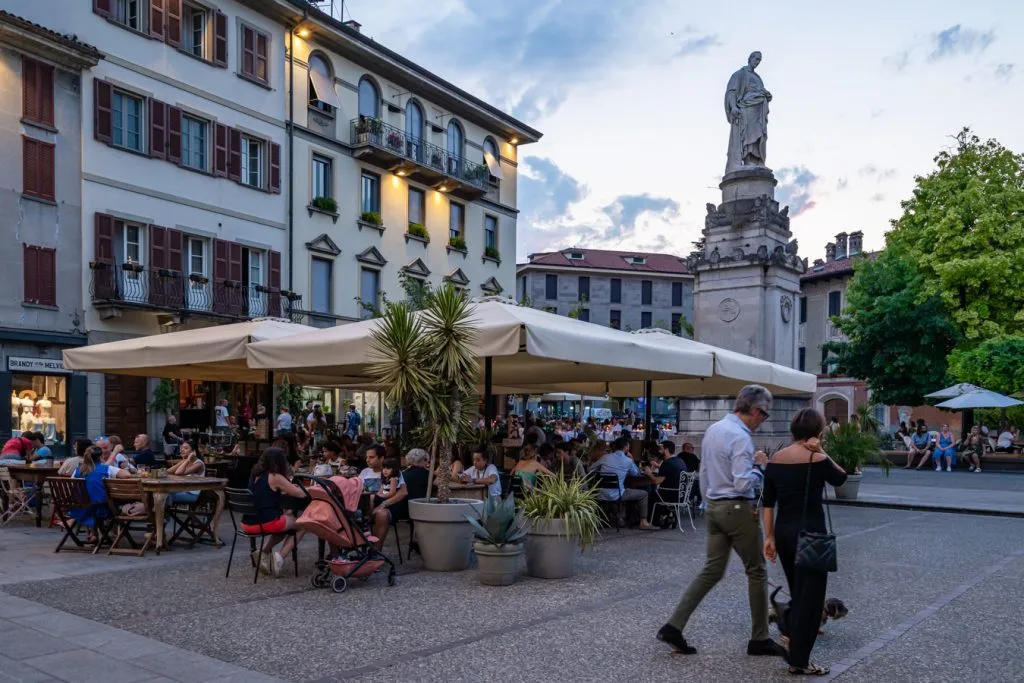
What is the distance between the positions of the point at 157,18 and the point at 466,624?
2201 cm

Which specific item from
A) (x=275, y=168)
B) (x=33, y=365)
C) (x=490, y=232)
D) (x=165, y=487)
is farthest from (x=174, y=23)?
(x=165, y=487)

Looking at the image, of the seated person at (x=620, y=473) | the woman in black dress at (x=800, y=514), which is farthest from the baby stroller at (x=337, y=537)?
the seated person at (x=620, y=473)

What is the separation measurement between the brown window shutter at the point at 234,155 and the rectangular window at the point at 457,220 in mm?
10049

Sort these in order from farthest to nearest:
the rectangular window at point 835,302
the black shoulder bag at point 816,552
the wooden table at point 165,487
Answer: the rectangular window at point 835,302
the wooden table at point 165,487
the black shoulder bag at point 816,552

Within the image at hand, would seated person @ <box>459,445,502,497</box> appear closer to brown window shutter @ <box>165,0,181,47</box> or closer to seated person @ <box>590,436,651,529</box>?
seated person @ <box>590,436,651,529</box>

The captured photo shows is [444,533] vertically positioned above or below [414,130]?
below

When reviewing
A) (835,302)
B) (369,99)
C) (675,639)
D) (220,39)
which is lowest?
(675,639)

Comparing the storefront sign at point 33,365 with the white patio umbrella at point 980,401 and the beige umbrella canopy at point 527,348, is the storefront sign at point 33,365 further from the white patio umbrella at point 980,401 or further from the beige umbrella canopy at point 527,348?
the white patio umbrella at point 980,401

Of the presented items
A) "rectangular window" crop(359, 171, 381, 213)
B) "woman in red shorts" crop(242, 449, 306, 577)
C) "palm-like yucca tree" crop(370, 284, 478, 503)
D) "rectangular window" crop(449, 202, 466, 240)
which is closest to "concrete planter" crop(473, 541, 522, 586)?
"palm-like yucca tree" crop(370, 284, 478, 503)

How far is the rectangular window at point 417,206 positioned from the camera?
1300 inches

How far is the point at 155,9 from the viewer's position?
23.8 meters

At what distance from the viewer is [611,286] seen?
76.4 metres

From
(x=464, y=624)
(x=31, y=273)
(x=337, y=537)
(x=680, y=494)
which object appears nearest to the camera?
(x=464, y=624)

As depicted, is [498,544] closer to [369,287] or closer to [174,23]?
[174,23]
